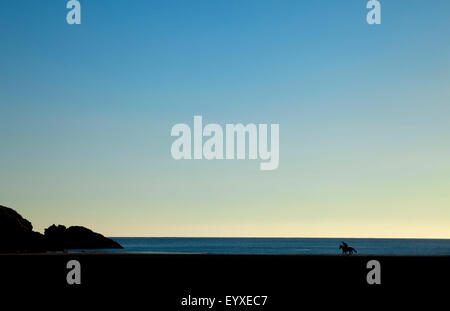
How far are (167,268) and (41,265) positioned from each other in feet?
19.4

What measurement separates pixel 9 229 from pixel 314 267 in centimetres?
6629

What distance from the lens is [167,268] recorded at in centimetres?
2152

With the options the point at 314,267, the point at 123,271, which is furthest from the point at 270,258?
the point at 123,271

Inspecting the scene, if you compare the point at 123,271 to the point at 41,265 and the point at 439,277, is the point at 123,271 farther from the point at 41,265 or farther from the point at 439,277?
the point at 439,277

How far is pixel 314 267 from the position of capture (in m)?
21.5

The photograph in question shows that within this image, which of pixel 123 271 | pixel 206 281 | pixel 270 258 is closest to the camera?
pixel 206 281
